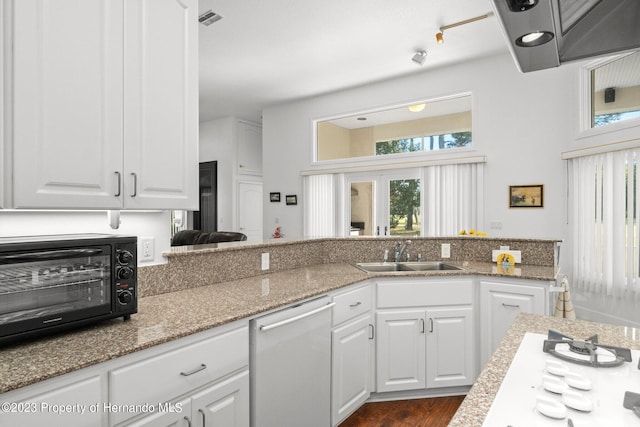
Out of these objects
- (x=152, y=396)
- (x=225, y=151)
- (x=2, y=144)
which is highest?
(x=225, y=151)

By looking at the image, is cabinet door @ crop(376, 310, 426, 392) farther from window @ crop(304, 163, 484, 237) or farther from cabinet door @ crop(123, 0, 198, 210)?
window @ crop(304, 163, 484, 237)

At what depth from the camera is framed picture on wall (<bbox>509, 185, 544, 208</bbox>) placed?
4231 millimetres

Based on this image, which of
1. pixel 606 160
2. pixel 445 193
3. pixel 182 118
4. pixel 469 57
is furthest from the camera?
pixel 445 193

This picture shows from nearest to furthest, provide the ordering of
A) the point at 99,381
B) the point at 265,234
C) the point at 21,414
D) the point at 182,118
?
1. the point at 21,414
2. the point at 99,381
3. the point at 182,118
4. the point at 265,234

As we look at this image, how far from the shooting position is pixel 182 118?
1.72 m

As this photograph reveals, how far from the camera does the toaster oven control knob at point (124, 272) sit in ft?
4.58

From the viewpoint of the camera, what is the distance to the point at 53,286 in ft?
4.07

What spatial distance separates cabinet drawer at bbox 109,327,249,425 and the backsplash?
23.9 inches

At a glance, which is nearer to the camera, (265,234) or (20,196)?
(20,196)

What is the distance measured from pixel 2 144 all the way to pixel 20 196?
17cm

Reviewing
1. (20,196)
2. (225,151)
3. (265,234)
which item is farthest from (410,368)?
(225,151)

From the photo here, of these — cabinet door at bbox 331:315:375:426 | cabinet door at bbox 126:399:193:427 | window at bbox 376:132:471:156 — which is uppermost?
window at bbox 376:132:471:156

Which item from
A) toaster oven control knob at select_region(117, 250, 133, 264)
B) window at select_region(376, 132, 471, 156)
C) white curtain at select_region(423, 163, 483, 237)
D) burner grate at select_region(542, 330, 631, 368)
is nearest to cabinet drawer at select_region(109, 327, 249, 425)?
toaster oven control knob at select_region(117, 250, 133, 264)

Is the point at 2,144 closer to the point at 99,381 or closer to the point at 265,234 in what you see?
the point at 99,381
